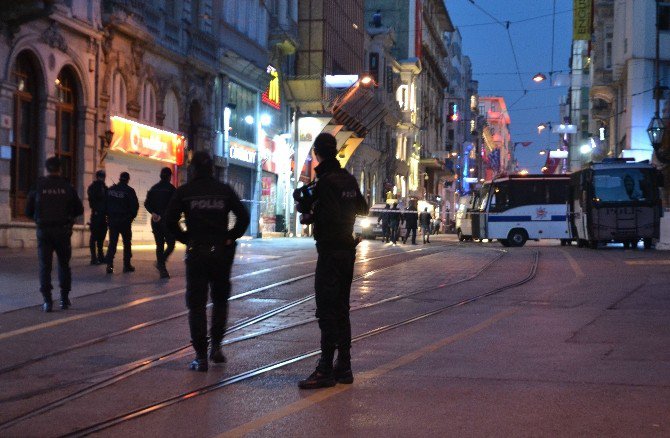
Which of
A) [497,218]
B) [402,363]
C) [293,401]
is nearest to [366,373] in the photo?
[402,363]

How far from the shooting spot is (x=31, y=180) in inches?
987

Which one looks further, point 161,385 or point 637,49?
point 637,49

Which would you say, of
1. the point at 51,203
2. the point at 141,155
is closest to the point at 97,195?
the point at 51,203

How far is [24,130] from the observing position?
81.4ft

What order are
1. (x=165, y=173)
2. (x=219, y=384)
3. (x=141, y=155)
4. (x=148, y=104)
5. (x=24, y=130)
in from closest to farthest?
(x=219, y=384) → (x=165, y=173) → (x=24, y=130) → (x=141, y=155) → (x=148, y=104)

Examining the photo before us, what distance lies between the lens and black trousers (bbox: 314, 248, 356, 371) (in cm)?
739

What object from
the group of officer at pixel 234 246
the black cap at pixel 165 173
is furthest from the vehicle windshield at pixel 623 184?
the group of officer at pixel 234 246

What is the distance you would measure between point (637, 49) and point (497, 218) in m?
13.6

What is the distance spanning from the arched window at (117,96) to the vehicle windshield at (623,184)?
54.0ft

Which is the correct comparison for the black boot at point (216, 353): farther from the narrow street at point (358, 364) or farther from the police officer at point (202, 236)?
the police officer at point (202, 236)

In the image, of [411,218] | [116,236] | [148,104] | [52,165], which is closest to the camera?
[52,165]

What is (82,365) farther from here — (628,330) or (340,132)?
(340,132)

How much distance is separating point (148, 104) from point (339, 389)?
84.1ft

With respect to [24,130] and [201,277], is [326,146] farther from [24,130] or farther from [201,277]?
[24,130]
